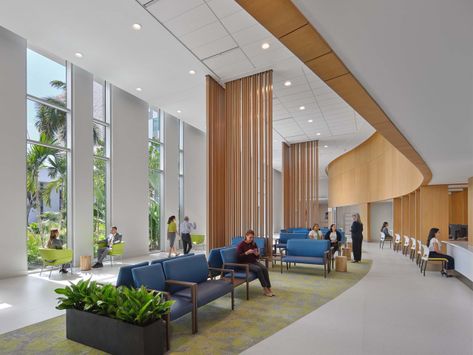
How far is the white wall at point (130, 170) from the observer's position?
10328 millimetres

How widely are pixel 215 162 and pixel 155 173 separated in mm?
4726

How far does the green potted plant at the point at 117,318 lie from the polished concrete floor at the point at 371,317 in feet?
3.63

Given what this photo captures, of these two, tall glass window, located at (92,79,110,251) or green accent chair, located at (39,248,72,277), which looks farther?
tall glass window, located at (92,79,110,251)

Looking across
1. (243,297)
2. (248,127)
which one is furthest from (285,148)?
(243,297)

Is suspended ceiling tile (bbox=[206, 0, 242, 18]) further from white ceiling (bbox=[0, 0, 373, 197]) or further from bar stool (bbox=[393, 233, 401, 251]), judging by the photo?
bar stool (bbox=[393, 233, 401, 251])

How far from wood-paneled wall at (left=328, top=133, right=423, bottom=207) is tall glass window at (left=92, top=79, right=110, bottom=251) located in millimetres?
10102

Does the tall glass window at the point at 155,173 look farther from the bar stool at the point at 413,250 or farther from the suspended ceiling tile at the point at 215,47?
the bar stool at the point at 413,250

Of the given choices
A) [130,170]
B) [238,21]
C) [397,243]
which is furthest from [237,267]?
[397,243]

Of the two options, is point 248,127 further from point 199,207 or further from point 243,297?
point 199,207

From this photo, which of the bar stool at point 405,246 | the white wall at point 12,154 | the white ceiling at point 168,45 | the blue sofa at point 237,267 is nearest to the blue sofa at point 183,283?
the blue sofa at point 237,267

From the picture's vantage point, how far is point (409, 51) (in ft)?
7.56

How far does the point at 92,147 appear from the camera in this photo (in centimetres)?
946

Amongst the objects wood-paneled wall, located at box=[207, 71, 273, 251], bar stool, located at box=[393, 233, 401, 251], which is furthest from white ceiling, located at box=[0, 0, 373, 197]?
bar stool, located at box=[393, 233, 401, 251]

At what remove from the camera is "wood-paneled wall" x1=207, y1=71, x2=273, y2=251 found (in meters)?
8.38
